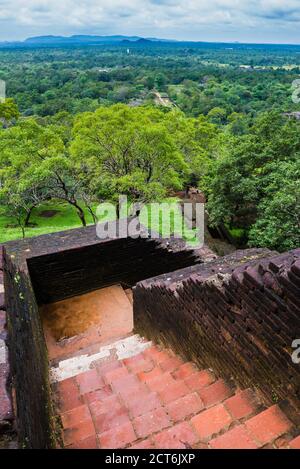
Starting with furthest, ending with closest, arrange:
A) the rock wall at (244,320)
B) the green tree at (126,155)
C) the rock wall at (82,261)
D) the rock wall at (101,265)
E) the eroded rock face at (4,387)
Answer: the green tree at (126,155), the rock wall at (101,265), the rock wall at (82,261), the rock wall at (244,320), the eroded rock face at (4,387)

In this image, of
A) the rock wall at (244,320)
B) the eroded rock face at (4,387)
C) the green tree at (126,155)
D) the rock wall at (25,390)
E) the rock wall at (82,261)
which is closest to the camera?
the eroded rock face at (4,387)

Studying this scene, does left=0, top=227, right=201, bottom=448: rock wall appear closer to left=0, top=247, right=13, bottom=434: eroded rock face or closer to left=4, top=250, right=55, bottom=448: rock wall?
left=4, top=250, right=55, bottom=448: rock wall

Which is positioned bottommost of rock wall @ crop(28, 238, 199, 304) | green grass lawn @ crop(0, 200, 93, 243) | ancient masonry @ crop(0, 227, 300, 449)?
green grass lawn @ crop(0, 200, 93, 243)

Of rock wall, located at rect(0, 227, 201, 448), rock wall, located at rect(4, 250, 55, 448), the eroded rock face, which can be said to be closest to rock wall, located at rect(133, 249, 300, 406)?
rock wall, located at rect(4, 250, 55, 448)

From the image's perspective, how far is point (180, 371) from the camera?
3.73 metres

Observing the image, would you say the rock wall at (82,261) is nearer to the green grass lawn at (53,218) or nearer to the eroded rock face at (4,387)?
the eroded rock face at (4,387)

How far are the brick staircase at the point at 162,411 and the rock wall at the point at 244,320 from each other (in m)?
0.17

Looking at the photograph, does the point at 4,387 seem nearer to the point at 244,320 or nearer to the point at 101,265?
the point at 244,320

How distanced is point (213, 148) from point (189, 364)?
2040 cm

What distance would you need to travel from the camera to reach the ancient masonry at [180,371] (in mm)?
2367

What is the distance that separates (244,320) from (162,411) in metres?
1.02

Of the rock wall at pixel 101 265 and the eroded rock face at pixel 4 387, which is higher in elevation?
the eroded rock face at pixel 4 387

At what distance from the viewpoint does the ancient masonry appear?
2.37 meters

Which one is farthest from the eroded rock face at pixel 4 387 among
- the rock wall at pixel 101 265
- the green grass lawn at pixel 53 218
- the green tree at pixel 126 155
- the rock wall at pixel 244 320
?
the green grass lawn at pixel 53 218
